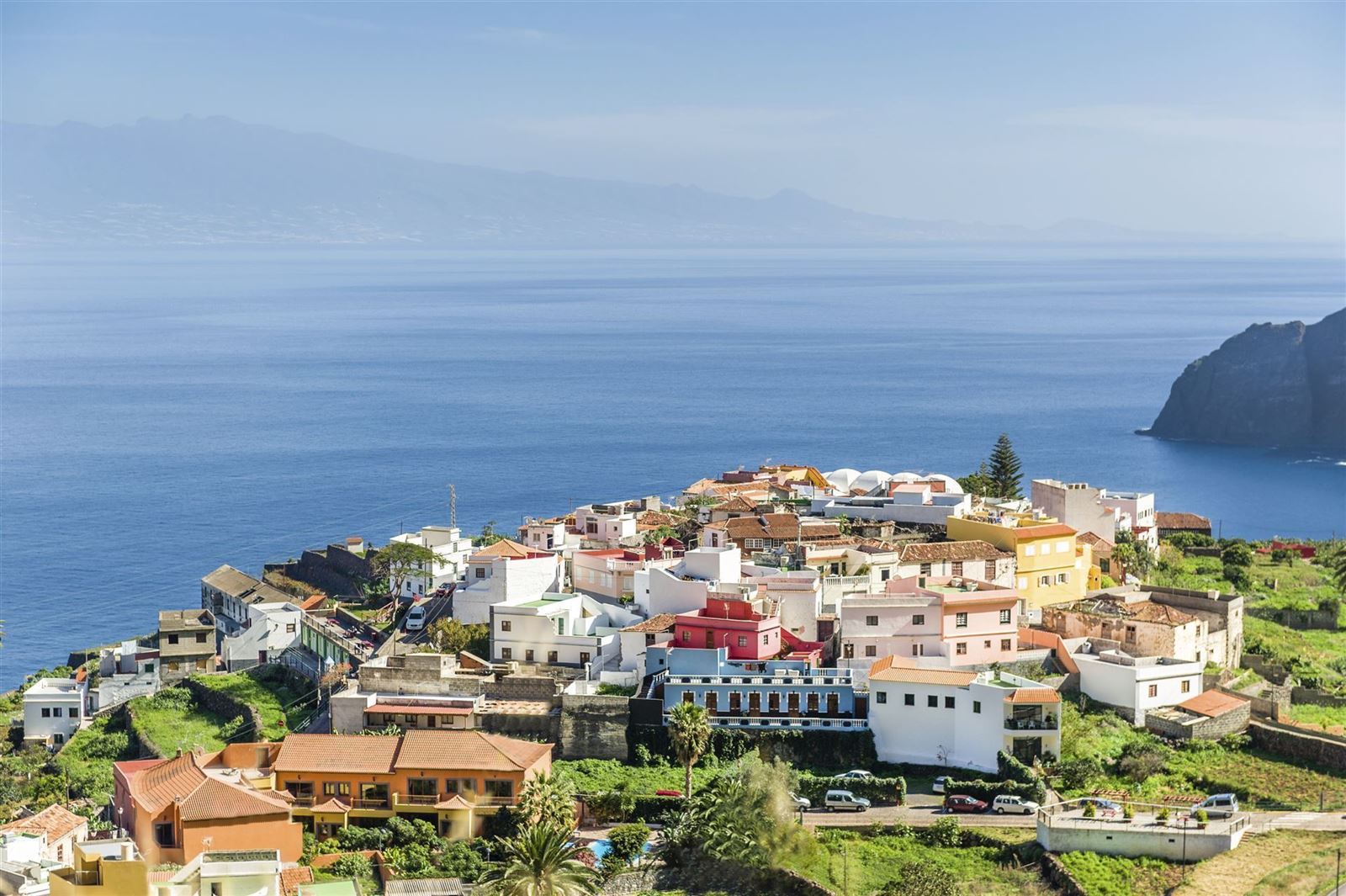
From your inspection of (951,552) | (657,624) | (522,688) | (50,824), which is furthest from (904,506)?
(50,824)

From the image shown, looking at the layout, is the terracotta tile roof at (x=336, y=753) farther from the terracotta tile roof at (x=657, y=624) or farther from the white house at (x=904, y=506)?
the white house at (x=904, y=506)

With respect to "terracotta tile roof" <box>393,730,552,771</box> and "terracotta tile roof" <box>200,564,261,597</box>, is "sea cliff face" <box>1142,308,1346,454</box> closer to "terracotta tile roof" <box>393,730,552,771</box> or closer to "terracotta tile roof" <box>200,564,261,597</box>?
"terracotta tile roof" <box>200,564,261,597</box>

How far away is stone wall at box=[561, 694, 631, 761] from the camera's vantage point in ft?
118

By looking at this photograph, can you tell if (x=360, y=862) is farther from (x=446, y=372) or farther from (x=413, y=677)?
(x=446, y=372)

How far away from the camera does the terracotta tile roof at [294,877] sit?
27.6 metres

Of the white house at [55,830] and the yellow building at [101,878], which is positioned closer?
the yellow building at [101,878]

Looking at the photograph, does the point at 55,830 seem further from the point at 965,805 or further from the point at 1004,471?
the point at 1004,471

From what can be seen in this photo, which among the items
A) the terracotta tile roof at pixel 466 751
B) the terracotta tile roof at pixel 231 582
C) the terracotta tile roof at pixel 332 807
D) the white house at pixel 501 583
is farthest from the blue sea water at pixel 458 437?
the terracotta tile roof at pixel 466 751

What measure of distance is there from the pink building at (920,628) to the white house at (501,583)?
878 cm

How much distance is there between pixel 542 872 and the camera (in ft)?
91.9

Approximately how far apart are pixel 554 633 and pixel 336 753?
7.54 meters

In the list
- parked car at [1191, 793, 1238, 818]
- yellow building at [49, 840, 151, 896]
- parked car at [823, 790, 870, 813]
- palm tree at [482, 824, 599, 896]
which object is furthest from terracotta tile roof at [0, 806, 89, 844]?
parked car at [1191, 793, 1238, 818]

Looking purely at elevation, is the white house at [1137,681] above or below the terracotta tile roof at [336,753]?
above

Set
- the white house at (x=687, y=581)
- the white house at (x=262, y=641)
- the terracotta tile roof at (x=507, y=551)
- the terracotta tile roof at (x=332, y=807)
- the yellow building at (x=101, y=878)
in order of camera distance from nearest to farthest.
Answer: the yellow building at (x=101, y=878), the terracotta tile roof at (x=332, y=807), the white house at (x=687, y=581), the terracotta tile roof at (x=507, y=551), the white house at (x=262, y=641)
